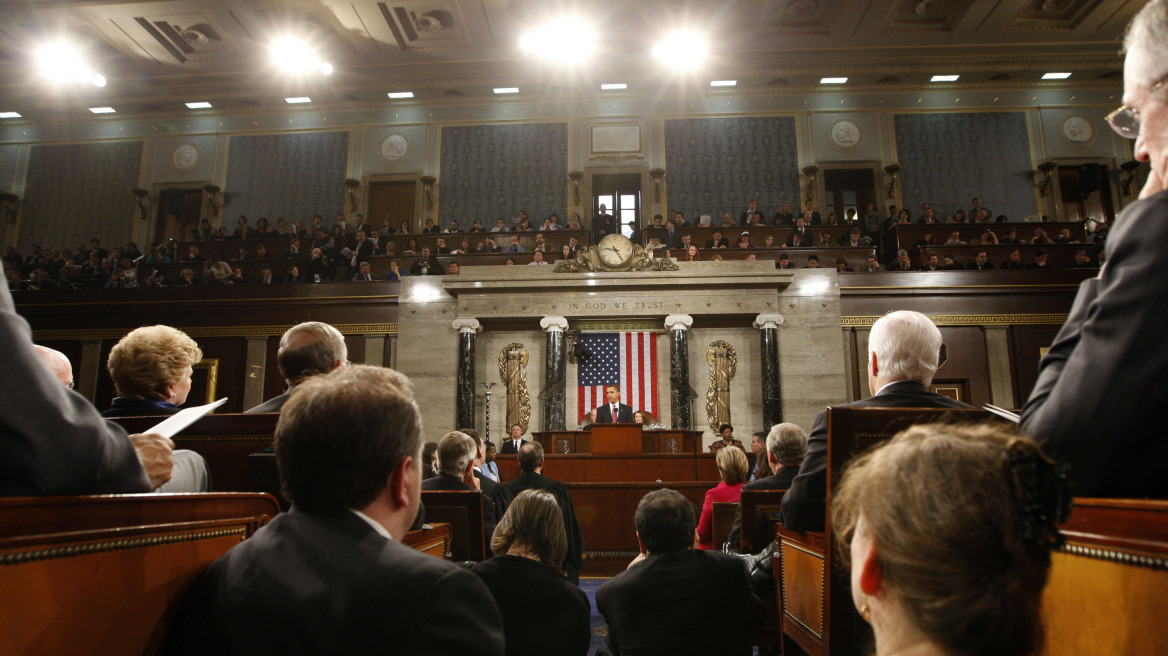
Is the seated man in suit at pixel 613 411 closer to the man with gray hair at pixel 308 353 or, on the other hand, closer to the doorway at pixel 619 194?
the doorway at pixel 619 194

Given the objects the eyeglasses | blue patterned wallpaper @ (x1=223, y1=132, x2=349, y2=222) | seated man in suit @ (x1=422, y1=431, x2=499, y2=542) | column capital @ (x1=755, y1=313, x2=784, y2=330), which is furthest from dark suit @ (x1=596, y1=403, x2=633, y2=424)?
blue patterned wallpaper @ (x1=223, y1=132, x2=349, y2=222)

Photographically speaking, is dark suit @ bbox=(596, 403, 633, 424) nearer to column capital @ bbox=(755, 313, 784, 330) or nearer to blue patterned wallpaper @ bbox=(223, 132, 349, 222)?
column capital @ bbox=(755, 313, 784, 330)

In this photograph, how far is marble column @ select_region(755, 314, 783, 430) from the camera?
9734 millimetres

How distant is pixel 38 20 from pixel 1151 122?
1718 cm

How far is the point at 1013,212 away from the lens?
13867mm

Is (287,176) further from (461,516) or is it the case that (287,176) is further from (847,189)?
(461,516)

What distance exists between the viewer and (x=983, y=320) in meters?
10.4

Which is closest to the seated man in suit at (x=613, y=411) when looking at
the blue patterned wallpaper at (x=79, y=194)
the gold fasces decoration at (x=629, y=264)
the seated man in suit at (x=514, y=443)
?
the seated man in suit at (x=514, y=443)

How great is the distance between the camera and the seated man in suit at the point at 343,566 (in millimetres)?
952

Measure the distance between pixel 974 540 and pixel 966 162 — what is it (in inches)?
613

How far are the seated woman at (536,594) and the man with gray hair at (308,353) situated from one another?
0.81m

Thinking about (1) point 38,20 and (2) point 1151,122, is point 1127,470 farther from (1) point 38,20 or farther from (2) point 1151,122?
(1) point 38,20

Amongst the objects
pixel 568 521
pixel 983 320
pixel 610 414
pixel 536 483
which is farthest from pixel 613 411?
pixel 983 320

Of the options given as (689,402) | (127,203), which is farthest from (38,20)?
(689,402)
